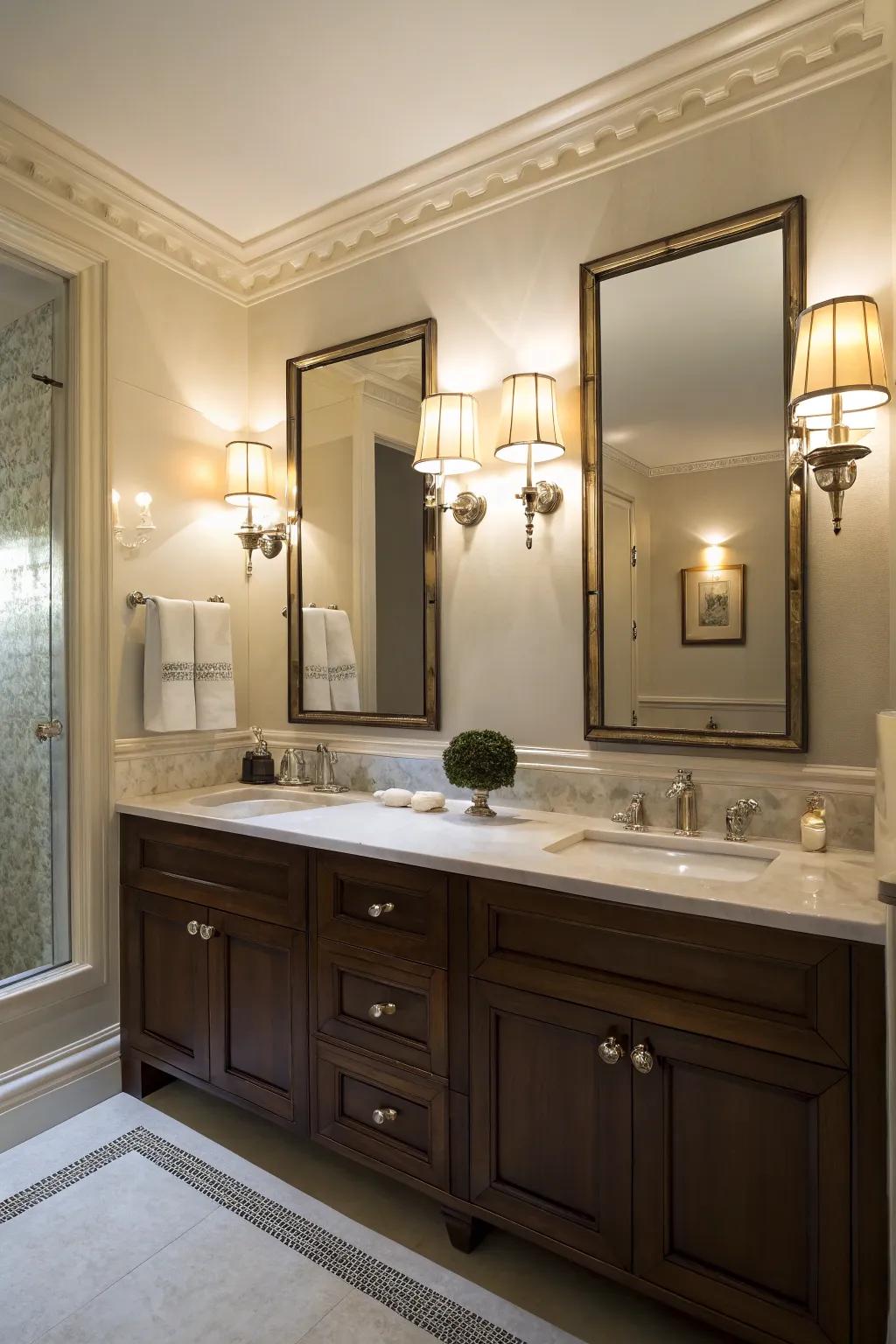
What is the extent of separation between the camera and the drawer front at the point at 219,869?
6.36ft

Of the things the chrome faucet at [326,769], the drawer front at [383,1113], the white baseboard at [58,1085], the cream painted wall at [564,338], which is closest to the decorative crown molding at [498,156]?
the cream painted wall at [564,338]

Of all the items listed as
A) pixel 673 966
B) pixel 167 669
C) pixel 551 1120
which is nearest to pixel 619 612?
pixel 673 966

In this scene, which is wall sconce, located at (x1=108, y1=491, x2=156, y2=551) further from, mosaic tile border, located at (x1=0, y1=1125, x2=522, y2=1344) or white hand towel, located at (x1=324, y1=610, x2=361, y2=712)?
mosaic tile border, located at (x1=0, y1=1125, x2=522, y2=1344)

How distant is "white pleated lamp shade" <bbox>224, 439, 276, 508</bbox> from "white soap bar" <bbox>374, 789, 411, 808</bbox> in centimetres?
113

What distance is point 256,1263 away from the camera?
5.41 feet

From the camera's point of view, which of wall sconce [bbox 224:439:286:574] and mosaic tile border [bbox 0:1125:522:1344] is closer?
mosaic tile border [bbox 0:1125:522:1344]

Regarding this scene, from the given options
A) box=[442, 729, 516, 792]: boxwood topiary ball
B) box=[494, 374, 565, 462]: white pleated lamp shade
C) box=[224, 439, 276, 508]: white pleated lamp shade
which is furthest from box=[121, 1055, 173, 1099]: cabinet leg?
box=[494, 374, 565, 462]: white pleated lamp shade

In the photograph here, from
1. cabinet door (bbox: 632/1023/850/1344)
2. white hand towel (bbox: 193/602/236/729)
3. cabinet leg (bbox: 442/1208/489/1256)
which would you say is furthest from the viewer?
white hand towel (bbox: 193/602/236/729)

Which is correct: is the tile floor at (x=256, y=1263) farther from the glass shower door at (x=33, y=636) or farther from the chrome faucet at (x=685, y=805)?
the chrome faucet at (x=685, y=805)

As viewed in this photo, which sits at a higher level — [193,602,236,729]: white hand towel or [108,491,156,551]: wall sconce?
[108,491,156,551]: wall sconce

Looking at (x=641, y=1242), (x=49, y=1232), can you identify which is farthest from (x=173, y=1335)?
(x=641, y=1242)

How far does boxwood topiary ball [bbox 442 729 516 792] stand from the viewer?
2.04 metres

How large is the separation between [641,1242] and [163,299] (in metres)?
2.86

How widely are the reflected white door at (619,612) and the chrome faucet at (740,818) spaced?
13.1 inches
